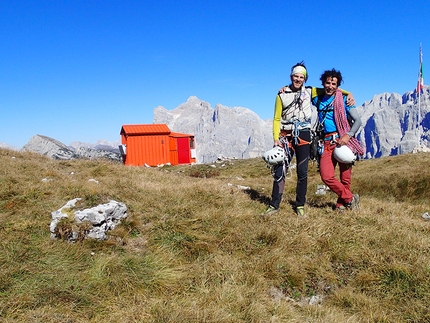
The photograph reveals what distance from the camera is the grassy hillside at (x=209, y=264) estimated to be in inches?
136

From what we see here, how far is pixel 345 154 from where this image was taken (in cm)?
621

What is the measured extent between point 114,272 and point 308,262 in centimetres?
282

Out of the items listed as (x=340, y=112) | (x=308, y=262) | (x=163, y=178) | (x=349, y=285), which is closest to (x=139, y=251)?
(x=308, y=262)

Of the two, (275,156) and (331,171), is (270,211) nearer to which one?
(275,156)

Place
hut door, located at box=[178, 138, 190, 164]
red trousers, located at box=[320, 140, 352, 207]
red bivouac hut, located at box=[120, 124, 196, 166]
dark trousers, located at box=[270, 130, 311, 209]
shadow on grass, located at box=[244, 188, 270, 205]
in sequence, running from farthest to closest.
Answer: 1. hut door, located at box=[178, 138, 190, 164]
2. red bivouac hut, located at box=[120, 124, 196, 166]
3. shadow on grass, located at box=[244, 188, 270, 205]
4. red trousers, located at box=[320, 140, 352, 207]
5. dark trousers, located at box=[270, 130, 311, 209]

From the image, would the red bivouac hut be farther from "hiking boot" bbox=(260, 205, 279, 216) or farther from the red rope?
the red rope

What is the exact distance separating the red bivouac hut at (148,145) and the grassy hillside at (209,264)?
21.6 meters

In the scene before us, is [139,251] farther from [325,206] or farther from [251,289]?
[325,206]

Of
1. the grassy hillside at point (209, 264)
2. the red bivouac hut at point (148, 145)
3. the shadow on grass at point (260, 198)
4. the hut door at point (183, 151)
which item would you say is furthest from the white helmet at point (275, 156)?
the hut door at point (183, 151)

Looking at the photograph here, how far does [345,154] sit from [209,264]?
3.62m

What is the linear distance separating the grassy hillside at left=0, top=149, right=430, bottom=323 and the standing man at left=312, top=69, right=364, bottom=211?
2.71 ft

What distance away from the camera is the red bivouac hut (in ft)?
93.7

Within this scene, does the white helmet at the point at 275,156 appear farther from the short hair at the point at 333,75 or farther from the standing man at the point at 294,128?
the short hair at the point at 333,75

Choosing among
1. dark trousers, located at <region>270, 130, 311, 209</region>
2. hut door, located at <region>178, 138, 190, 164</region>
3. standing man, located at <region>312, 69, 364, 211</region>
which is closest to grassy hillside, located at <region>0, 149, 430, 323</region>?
dark trousers, located at <region>270, 130, 311, 209</region>
